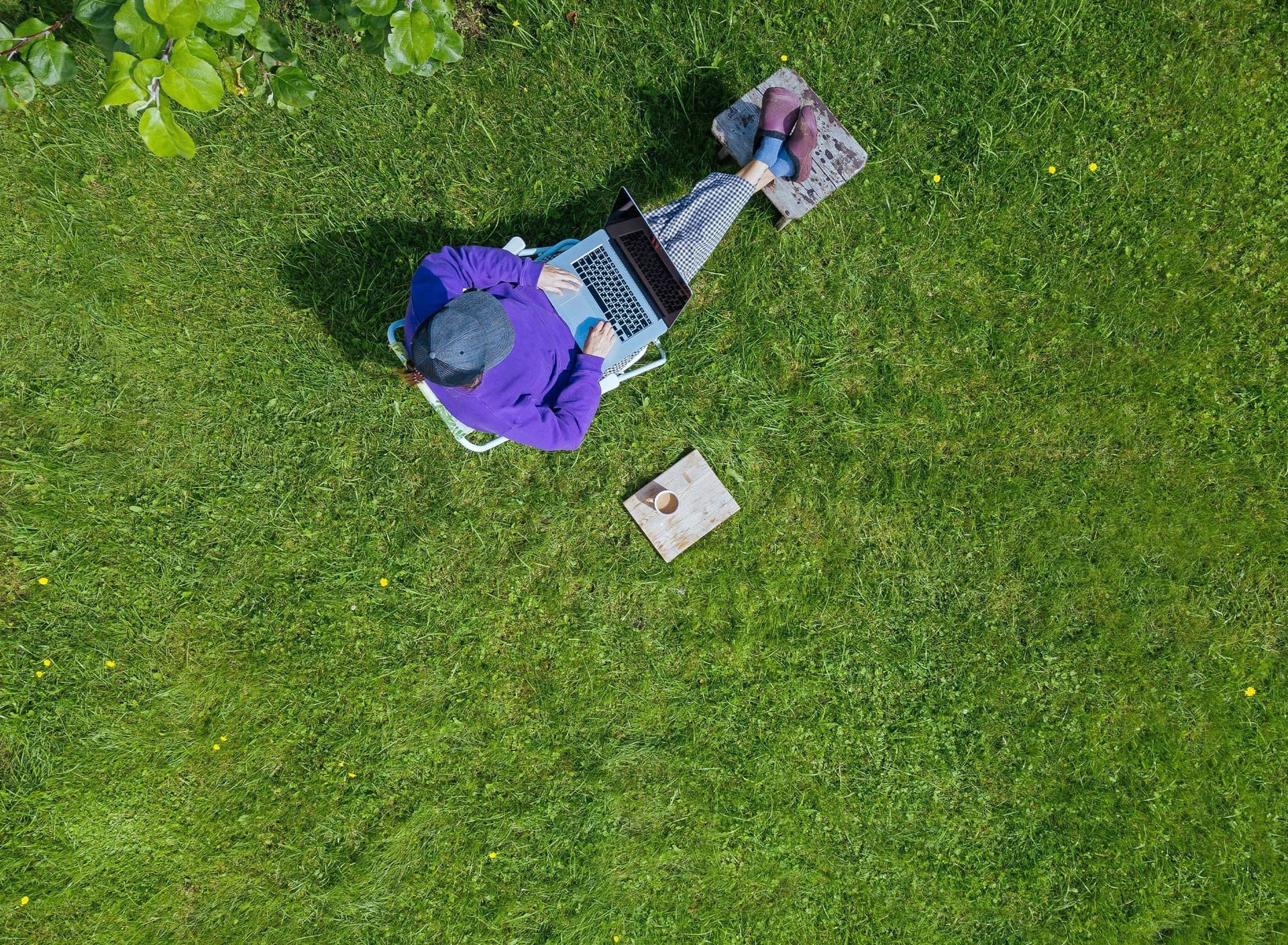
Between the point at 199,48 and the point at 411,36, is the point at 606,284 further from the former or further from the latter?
the point at 199,48

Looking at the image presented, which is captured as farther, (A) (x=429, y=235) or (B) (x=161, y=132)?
(A) (x=429, y=235)

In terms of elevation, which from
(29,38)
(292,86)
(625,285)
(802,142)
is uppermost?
(29,38)

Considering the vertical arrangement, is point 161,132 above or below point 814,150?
above

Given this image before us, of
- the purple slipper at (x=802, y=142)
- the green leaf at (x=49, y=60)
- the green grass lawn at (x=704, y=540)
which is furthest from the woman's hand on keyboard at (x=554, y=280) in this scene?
the green leaf at (x=49, y=60)

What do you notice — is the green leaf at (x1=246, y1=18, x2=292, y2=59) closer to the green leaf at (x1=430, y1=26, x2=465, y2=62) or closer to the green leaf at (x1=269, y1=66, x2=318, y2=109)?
the green leaf at (x1=269, y1=66, x2=318, y2=109)

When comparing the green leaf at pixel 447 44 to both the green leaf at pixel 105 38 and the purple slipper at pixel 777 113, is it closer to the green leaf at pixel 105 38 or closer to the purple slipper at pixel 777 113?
the green leaf at pixel 105 38

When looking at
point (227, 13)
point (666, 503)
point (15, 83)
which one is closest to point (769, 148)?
point (666, 503)

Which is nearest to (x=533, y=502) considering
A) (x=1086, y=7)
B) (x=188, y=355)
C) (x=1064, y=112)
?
(x=188, y=355)
